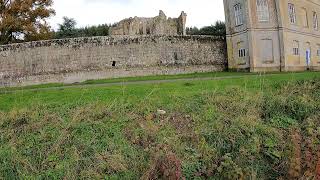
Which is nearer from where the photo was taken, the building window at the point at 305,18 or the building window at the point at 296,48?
the building window at the point at 296,48

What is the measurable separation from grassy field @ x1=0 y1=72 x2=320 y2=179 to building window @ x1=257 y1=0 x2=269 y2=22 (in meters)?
16.6

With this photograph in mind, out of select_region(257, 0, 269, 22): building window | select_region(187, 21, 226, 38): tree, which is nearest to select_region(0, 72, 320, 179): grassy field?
select_region(257, 0, 269, 22): building window

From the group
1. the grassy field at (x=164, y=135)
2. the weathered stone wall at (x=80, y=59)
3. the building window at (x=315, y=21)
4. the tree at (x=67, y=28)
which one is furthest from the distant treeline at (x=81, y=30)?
the grassy field at (x=164, y=135)

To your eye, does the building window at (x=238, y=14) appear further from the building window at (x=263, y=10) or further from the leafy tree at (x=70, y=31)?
the leafy tree at (x=70, y=31)

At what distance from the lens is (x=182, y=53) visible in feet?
105

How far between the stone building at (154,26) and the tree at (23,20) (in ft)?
24.3

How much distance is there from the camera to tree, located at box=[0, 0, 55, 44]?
125 feet

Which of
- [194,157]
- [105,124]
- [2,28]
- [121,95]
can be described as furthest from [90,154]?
[2,28]

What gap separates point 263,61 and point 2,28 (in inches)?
901

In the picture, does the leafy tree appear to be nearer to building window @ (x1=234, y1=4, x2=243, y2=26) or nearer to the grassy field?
building window @ (x1=234, y1=4, x2=243, y2=26)

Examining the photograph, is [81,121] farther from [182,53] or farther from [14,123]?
[182,53]

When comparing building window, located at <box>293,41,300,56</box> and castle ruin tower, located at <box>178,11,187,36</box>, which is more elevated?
castle ruin tower, located at <box>178,11,187,36</box>

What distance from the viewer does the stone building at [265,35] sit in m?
30.7

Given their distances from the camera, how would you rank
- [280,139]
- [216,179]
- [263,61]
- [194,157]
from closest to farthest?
[216,179]
[194,157]
[280,139]
[263,61]
